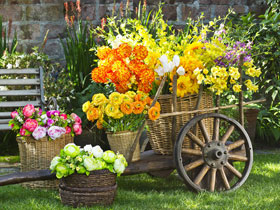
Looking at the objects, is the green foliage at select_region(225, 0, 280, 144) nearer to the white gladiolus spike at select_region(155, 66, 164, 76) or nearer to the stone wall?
the stone wall

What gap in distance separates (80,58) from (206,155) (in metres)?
2.17

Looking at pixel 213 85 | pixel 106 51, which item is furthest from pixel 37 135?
pixel 213 85

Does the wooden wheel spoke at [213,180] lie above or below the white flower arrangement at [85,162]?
below

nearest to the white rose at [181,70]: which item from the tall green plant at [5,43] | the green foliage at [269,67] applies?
the green foliage at [269,67]

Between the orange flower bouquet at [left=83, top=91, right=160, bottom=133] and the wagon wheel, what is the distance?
0.91ft

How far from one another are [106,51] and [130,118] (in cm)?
47

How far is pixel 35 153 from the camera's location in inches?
134

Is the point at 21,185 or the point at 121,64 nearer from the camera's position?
the point at 121,64

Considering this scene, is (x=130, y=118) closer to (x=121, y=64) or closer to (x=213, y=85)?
(x=121, y=64)

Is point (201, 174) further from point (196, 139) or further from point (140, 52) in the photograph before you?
point (140, 52)

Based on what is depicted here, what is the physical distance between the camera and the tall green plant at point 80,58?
16.2 feet

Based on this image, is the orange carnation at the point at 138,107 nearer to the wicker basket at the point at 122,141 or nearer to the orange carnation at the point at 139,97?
the orange carnation at the point at 139,97

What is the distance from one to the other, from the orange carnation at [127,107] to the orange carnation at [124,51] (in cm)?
31

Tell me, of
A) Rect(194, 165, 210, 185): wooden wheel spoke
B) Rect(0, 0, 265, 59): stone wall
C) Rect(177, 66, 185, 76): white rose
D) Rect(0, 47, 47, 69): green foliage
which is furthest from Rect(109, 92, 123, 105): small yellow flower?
Rect(0, 0, 265, 59): stone wall
